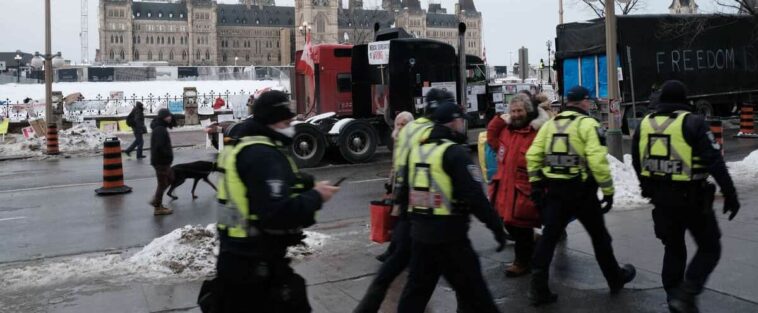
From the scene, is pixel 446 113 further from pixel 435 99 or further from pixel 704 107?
pixel 704 107

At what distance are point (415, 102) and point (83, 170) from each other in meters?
8.71

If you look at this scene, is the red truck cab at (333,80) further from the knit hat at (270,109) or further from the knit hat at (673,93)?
the knit hat at (270,109)

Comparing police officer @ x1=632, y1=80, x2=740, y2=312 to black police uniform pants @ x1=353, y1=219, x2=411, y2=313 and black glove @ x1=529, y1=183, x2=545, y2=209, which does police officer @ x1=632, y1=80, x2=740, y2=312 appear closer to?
black glove @ x1=529, y1=183, x2=545, y2=209

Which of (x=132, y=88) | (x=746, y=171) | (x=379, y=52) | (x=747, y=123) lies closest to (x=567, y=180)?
(x=746, y=171)

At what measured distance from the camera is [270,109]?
3.77 metres

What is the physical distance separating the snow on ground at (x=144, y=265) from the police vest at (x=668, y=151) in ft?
12.0

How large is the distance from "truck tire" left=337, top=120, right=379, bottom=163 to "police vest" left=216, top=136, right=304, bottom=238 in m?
13.4

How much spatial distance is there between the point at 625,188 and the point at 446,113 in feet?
23.1

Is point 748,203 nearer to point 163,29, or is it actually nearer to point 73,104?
point 73,104

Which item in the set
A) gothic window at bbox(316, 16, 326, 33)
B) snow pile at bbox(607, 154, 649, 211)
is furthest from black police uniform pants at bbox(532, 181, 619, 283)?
gothic window at bbox(316, 16, 326, 33)

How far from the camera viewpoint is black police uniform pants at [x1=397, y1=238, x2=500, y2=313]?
178 inches

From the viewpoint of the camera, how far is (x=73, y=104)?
4241cm

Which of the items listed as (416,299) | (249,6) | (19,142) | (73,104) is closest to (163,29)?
(249,6)

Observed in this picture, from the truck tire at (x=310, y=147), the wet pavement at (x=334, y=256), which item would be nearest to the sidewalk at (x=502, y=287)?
the wet pavement at (x=334, y=256)
